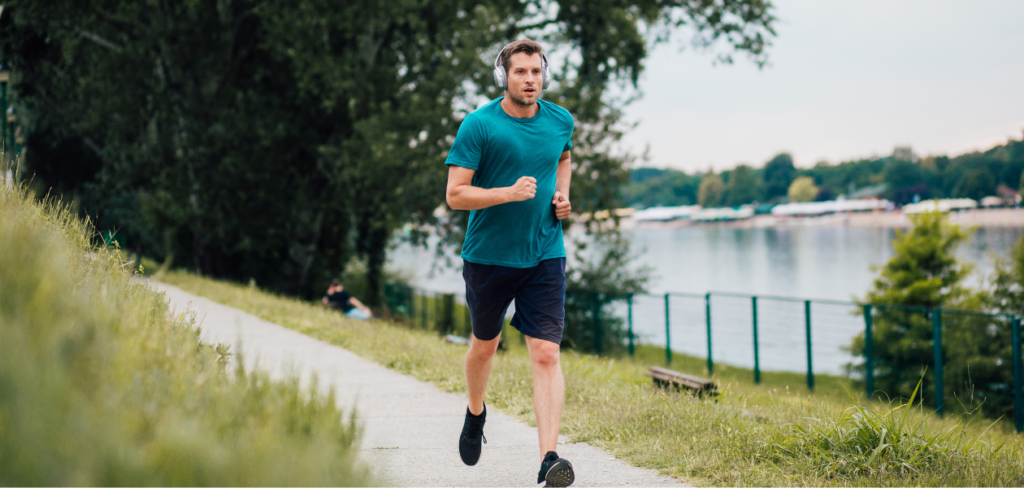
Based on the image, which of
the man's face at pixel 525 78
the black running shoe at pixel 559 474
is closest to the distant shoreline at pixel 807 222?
the man's face at pixel 525 78

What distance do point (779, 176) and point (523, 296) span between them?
5138 inches

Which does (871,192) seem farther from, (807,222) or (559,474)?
(559,474)

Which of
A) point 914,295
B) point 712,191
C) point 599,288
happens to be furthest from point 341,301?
point 712,191

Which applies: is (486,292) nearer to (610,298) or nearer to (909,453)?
(909,453)

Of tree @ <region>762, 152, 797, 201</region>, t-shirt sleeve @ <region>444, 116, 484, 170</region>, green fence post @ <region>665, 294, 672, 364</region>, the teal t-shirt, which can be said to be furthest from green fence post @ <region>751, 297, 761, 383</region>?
tree @ <region>762, 152, 797, 201</region>

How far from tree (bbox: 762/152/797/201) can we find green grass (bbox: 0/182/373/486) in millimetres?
131801

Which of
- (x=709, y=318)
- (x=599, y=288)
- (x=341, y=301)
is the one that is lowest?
(x=709, y=318)

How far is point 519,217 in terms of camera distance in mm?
3828

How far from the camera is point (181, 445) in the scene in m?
1.52

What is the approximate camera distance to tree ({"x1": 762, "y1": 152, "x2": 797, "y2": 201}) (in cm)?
12619

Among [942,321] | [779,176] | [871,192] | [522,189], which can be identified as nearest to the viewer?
[522,189]

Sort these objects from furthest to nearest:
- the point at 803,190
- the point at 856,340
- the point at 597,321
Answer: the point at 803,190 < the point at 597,321 < the point at 856,340

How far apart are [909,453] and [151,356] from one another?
3.43m

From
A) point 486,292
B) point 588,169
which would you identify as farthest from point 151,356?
point 588,169
